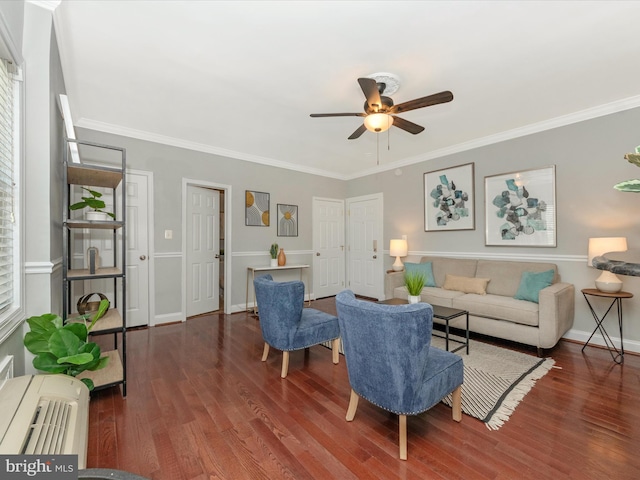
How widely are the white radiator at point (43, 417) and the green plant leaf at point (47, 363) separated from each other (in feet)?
0.53

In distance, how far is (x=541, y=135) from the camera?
3.60 m

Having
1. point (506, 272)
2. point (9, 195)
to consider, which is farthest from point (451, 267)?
point (9, 195)

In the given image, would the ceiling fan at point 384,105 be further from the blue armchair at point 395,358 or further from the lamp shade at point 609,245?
the lamp shade at point 609,245

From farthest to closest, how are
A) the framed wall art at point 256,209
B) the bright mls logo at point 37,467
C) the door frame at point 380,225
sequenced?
the door frame at point 380,225 < the framed wall art at point 256,209 < the bright mls logo at point 37,467

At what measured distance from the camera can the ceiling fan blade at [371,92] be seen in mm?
2117

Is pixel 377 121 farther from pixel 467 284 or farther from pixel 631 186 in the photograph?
pixel 467 284

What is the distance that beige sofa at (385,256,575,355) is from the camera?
290 cm

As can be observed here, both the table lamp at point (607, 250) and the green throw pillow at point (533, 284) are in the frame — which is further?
the green throw pillow at point (533, 284)

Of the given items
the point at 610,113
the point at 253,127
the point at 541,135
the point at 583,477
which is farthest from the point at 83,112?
the point at 610,113

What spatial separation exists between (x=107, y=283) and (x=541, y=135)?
562 centimetres

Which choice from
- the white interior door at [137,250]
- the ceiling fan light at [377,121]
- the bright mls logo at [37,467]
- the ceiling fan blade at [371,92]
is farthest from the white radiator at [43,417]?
the white interior door at [137,250]

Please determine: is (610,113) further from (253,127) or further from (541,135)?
(253,127)

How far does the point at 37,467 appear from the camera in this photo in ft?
2.54

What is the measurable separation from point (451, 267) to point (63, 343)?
167 inches
